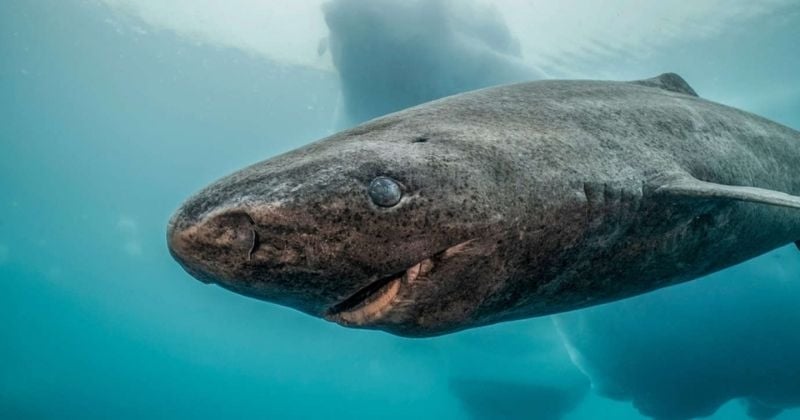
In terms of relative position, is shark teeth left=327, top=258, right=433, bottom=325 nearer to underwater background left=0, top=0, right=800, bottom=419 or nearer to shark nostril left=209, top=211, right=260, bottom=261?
shark nostril left=209, top=211, right=260, bottom=261

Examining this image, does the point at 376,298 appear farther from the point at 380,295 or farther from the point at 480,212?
the point at 480,212

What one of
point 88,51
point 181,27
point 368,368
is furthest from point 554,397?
point 368,368

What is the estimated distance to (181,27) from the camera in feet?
116

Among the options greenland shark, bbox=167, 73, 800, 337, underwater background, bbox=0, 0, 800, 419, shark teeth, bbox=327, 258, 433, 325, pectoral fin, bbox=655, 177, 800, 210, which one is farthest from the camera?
underwater background, bbox=0, 0, 800, 419

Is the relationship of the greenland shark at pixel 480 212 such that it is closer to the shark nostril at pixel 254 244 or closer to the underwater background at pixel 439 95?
the shark nostril at pixel 254 244

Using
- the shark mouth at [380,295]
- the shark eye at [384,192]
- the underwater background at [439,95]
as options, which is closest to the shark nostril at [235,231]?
the shark eye at [384,192]

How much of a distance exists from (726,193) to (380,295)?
1960 millimetres

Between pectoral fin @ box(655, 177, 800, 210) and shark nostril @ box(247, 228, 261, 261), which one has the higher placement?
pectoral fin @ box(655, 177, 800, 210)

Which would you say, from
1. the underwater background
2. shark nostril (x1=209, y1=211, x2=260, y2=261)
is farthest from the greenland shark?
the underwater background

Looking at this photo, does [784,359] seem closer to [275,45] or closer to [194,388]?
[275,45]

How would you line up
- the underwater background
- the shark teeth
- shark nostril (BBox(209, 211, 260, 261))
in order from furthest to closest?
the underwater background < the shark teeth < shark nostril (BBox(209, 211, 260, 261))

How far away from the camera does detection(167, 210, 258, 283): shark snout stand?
1.80m

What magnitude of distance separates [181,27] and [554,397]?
36039mm

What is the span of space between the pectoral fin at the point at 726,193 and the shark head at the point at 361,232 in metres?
1.18
